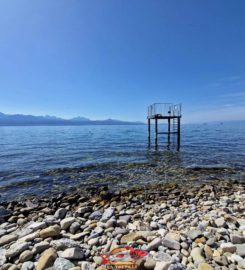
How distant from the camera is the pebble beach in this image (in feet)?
10.4

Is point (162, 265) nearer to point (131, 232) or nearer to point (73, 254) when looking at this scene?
point (131, 232)

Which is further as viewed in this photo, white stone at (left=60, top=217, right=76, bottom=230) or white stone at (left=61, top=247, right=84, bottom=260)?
white stone at (left=60, top=217, right=76, bottom=230)

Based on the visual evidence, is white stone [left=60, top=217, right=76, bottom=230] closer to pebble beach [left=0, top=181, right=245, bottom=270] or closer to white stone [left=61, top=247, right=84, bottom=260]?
pebble beach [left=0, top=181, right=245, bottom=270]

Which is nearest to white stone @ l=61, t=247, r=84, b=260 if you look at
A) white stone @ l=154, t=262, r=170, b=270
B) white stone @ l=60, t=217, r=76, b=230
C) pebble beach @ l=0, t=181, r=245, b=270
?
pebble beach @ l=0, t=181, r=245, b=270

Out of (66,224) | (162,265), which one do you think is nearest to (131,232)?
(162,265)

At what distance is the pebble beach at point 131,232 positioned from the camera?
3.16m

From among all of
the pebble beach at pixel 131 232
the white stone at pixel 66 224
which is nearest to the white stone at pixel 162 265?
the pebble beach at pixel 131 232

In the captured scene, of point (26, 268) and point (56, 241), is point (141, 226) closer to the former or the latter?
point (56, 241)

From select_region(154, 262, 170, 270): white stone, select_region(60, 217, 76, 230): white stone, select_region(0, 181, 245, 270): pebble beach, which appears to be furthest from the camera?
select_region(60, 217, 76, 230): white stone

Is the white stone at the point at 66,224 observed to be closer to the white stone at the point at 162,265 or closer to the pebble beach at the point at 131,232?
the pebble beach at the point at 131,232

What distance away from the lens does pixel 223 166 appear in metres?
12.5

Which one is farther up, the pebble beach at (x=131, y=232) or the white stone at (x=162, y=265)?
the white stone at (x=162, y=265)

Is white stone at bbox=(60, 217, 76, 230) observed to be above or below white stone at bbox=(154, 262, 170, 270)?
below

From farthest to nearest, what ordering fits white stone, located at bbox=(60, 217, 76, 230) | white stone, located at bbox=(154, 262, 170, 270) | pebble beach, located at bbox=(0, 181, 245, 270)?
1. white stone, located at bbox=(60, 217, 76, 230)
2. pebble beach, located at bbox=(0, 181, 245, 270)
3. white stone, located at bbox=(154, 262, 170, 270)
